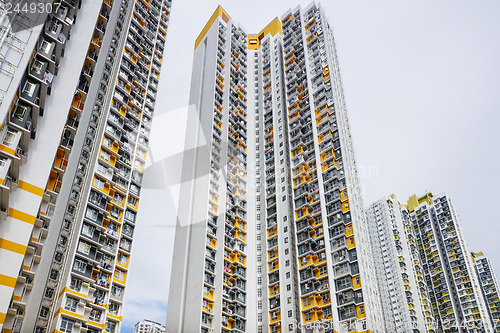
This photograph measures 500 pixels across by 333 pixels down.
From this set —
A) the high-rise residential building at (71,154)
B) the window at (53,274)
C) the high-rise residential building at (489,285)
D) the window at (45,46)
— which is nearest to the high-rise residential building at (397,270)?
the high-rise residential building at (489,285)

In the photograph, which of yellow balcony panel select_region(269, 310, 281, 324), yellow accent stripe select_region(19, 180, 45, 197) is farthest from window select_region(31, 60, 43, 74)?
yellow balcony panel select_region(269, 310, 281, 324)

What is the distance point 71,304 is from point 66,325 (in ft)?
6.01

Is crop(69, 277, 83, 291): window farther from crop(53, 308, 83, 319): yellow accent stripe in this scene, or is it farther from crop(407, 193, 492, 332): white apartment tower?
crop(407, 193, 492, 332): white apartment tower

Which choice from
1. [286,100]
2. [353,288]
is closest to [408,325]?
[353,288]

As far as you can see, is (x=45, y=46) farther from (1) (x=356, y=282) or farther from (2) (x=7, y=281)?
(1) (x=356, y=282)

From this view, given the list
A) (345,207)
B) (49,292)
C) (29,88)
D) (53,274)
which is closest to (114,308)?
(49,292)

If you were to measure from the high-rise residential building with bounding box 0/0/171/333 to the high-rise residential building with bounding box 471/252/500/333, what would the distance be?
80520 millimetres

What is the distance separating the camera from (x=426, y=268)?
92.6 metres

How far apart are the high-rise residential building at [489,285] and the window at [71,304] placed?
8324 centimetres

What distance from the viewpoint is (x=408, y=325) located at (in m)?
73.1

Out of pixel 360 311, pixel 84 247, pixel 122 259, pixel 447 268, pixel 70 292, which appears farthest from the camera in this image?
pixel 447 268

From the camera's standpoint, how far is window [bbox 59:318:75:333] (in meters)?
35.7

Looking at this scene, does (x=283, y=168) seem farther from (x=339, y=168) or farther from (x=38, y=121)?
(x=38, y=121)

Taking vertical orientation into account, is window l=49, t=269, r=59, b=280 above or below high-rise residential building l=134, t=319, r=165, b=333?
below
